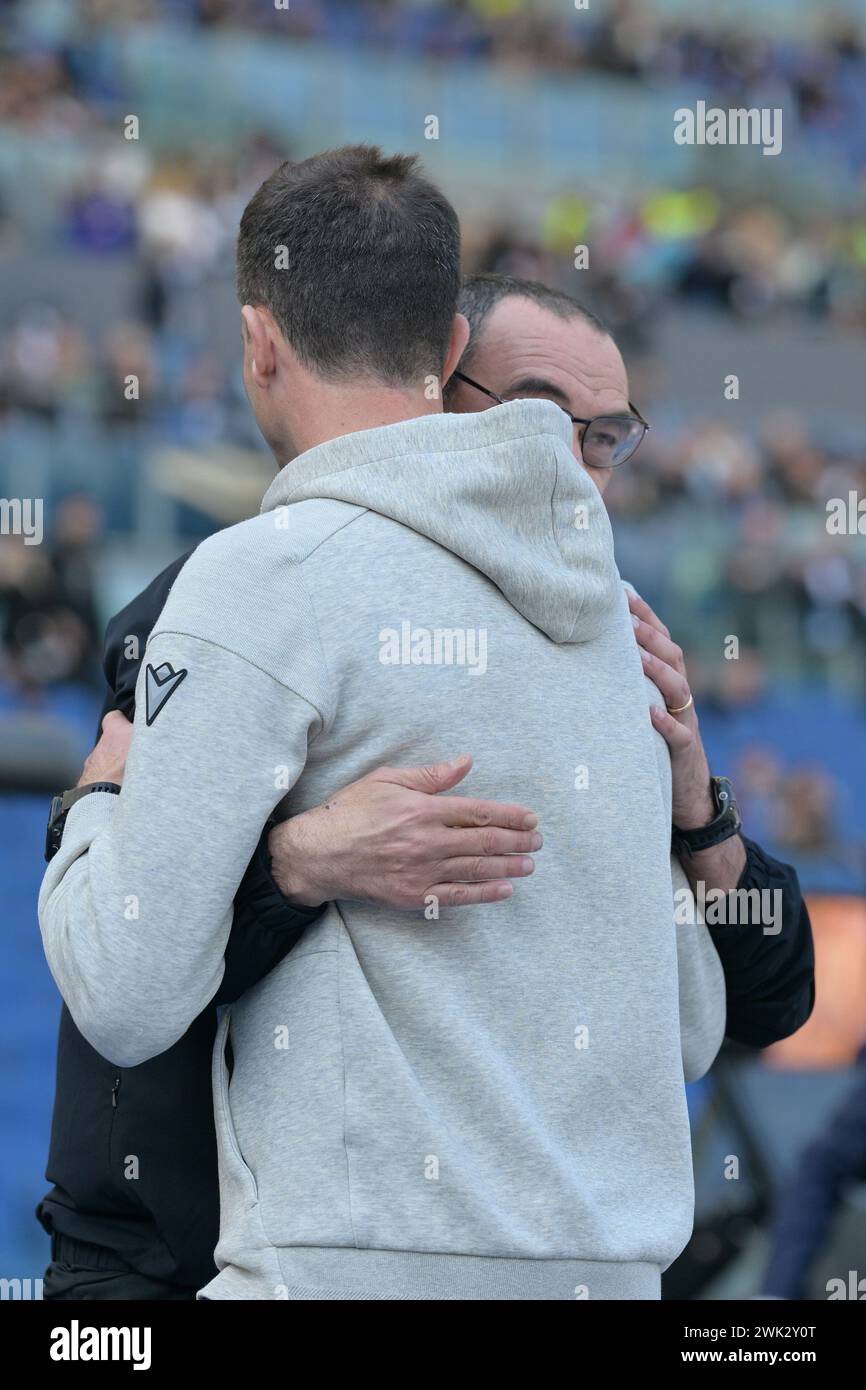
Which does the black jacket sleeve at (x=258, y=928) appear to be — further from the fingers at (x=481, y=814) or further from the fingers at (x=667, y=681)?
the fingers at (x=667, y=681)

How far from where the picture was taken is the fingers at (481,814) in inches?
44.1

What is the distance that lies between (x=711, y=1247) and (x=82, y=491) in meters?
4.50

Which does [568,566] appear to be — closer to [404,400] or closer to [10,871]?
[404,400]

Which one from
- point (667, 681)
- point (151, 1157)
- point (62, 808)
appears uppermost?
point (667, 681)

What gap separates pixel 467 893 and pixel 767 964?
0.49 meters

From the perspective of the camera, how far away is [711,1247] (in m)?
3.95

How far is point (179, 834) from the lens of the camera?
1072mm

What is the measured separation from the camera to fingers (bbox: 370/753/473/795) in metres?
1.12

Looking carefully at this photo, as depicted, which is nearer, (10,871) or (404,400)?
(404,400)

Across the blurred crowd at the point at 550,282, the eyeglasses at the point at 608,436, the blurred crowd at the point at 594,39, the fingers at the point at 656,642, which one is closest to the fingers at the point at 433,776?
the fingers at the point at 656,642

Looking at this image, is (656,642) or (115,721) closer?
(115,721)

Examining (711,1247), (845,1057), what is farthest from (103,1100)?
(845,1057)

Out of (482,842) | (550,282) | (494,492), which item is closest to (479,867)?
(482,842)

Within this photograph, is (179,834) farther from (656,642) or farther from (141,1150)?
(656,642)
